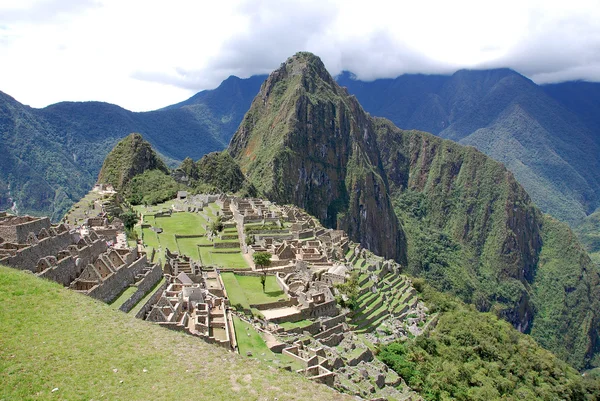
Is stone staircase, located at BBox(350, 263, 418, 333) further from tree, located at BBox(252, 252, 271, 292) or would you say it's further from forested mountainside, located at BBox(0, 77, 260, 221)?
forested mountainside, located at BBox(0, 77, 260, 221)

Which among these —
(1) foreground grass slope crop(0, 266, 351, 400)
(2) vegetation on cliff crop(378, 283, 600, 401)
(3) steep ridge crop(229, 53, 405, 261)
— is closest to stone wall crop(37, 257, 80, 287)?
(1) foreground grass slope crop(0, 266, 351, 400)

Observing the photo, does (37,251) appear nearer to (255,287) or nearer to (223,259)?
(255,287)

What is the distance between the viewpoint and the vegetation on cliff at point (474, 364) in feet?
111

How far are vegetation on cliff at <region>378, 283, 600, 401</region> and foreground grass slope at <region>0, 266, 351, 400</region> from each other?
67.1 feet

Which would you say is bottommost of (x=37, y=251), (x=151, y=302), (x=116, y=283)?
(x=151, y=302)

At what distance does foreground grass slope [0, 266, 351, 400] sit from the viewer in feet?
40.9

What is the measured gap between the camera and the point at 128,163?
93375 millimetres

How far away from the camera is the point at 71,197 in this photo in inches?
3942

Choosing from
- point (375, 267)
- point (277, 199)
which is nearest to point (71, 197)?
point (277, 199)

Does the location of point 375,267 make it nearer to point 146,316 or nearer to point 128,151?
point 146,316

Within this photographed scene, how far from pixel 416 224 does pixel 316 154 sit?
59.8 metres

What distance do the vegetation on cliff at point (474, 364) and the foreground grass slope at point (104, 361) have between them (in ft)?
67.1

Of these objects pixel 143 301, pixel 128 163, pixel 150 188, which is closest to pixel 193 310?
pixel 143 301

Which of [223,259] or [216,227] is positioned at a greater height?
[216,227]
